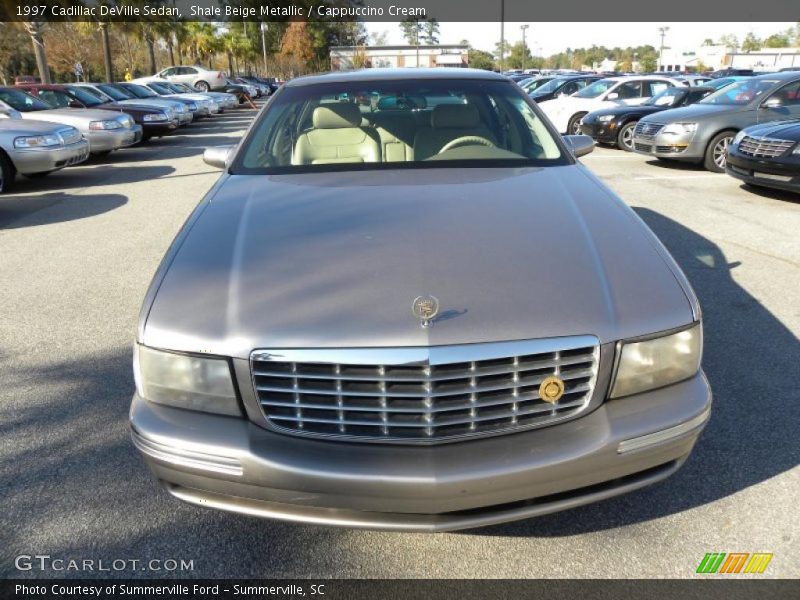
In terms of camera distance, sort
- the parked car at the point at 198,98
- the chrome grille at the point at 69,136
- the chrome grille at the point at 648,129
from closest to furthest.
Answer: the chrome grille at the point at 69,136 < the chrome grille at the point at 648,129 < the parked car at the point at 198,98

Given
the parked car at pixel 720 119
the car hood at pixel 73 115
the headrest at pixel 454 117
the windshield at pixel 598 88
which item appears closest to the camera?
the headrest at pixel 454 117

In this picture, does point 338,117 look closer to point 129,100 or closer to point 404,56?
point 129,100

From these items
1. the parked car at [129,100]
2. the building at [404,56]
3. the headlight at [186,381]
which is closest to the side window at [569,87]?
the parked car at [129,100]

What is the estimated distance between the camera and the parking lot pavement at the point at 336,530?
86.9 inches

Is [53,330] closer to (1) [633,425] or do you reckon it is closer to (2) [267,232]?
(2) [267,232]

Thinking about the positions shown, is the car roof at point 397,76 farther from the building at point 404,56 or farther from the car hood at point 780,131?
the building at point 404,56

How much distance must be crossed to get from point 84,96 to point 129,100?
2259 mm

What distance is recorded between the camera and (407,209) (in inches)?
103

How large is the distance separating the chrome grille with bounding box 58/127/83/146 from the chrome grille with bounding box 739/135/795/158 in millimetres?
9521

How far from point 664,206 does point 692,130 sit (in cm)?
327

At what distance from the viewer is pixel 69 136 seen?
9.40 metres

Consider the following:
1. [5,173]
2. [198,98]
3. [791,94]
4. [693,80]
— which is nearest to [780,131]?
[791,94]

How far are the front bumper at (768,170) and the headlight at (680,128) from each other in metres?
1.99

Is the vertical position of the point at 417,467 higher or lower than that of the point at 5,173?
lower
